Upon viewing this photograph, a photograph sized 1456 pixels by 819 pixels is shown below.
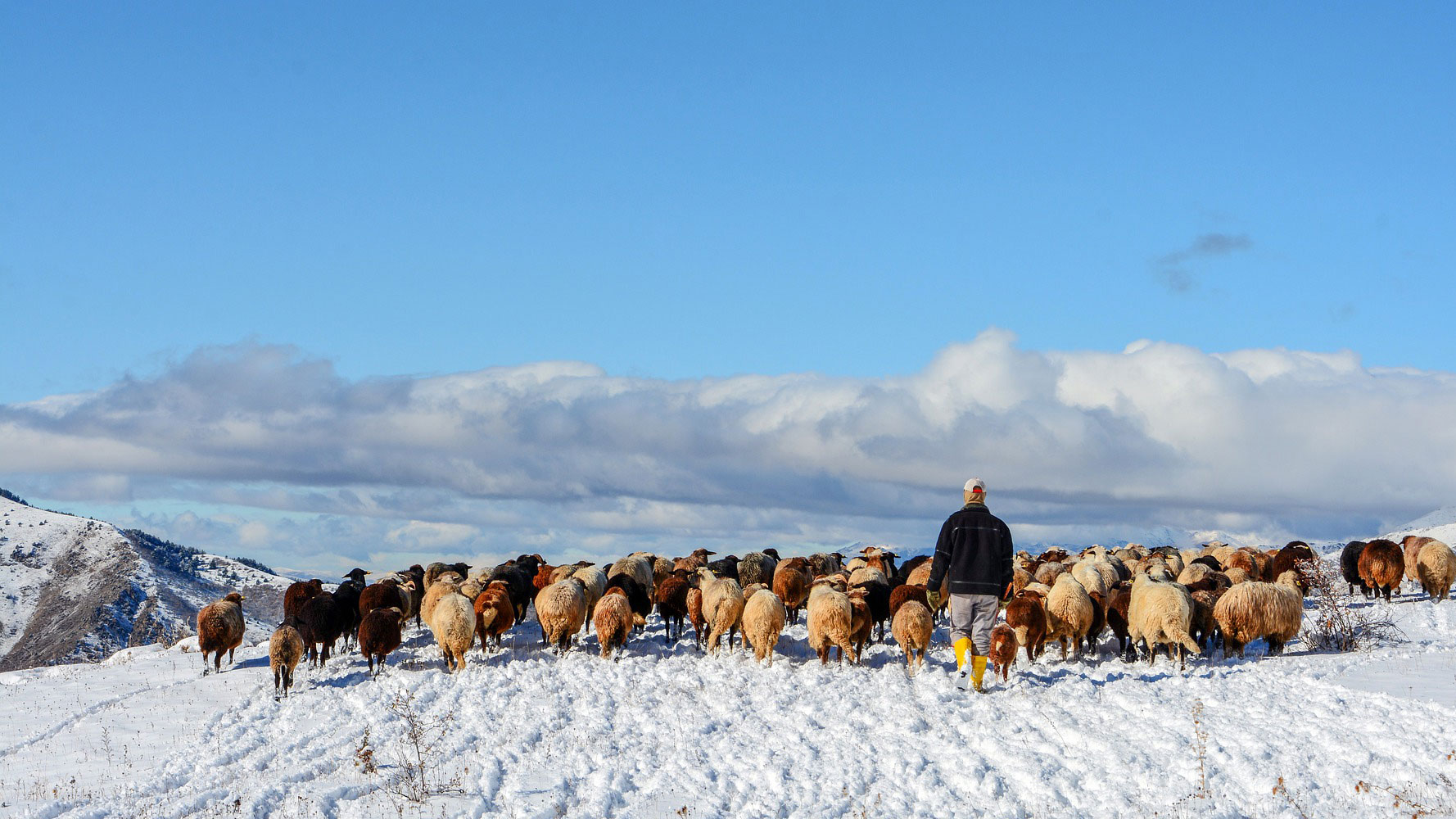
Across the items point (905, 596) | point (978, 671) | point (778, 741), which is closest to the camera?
point (778, 741)

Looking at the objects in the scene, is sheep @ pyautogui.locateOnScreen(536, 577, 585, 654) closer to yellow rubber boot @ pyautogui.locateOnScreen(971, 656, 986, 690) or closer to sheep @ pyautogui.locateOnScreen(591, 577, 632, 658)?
sheep @ pyautogui.locateOnScreen(591, 577, 632, 658)

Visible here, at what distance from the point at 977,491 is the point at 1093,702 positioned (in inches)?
133

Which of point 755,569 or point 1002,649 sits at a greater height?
point 755,569

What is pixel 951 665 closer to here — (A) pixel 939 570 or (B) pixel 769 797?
(A) pixel 939 570

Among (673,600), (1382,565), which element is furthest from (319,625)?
(1382,565)

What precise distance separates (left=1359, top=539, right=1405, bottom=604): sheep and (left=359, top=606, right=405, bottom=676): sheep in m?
23.6

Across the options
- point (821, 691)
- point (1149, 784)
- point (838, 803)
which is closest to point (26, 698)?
point (821, 691)

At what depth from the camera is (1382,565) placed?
88.0 feet

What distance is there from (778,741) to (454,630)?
25.8 feet

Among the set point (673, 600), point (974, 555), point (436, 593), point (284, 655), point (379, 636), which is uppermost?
point (974, 555)

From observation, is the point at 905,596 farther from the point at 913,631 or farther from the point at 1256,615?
the point at 1256,615

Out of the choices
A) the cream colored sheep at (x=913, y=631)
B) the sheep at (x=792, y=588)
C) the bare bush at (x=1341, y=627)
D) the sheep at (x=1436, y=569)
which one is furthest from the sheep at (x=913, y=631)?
the sheep at (x=1436, y=569)

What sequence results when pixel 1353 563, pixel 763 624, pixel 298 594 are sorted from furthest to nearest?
pixel 1353 563 < pixel 298 594 < pixel 763 624

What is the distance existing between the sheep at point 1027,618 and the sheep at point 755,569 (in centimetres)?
998
